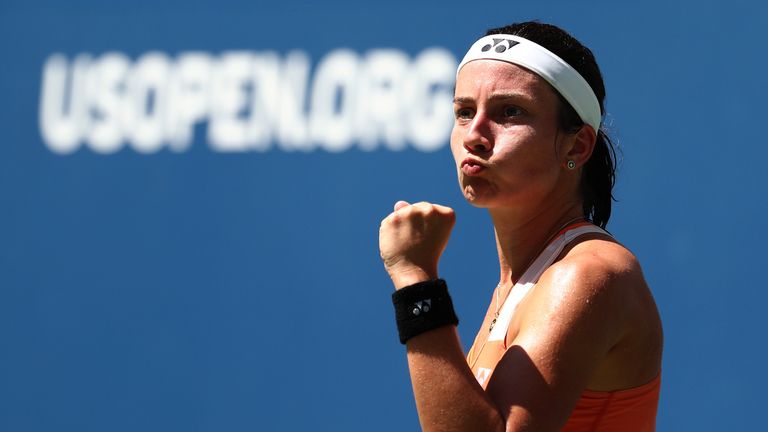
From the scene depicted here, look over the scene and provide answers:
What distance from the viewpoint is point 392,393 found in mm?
3750

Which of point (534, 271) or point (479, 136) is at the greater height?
point (479, 136)

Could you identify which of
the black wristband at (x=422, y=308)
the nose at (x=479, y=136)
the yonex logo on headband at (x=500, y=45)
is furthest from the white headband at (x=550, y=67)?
the black wristband at (x=422, y=308)

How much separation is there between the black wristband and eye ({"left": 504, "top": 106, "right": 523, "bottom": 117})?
312 mm

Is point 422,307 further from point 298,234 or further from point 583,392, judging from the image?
point 298,234

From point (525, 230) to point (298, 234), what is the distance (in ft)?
7.63

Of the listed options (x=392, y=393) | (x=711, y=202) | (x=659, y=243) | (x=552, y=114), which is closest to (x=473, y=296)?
(x=392, y=393)

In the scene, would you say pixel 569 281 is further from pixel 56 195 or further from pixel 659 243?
pixel 56 195

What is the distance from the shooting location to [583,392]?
135 cm

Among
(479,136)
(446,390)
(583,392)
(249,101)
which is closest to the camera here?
(446,390)

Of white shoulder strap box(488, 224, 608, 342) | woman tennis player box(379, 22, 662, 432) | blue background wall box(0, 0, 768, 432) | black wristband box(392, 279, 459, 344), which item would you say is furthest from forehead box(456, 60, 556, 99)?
blue background wall box(0, 0, 768, 432)

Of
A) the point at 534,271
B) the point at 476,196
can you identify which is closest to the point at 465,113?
the point at 476,196

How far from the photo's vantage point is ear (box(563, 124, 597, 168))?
1558 mm

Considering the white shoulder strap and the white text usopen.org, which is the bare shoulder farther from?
the white text usopen.org

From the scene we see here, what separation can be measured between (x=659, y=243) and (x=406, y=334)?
2.53 metres
